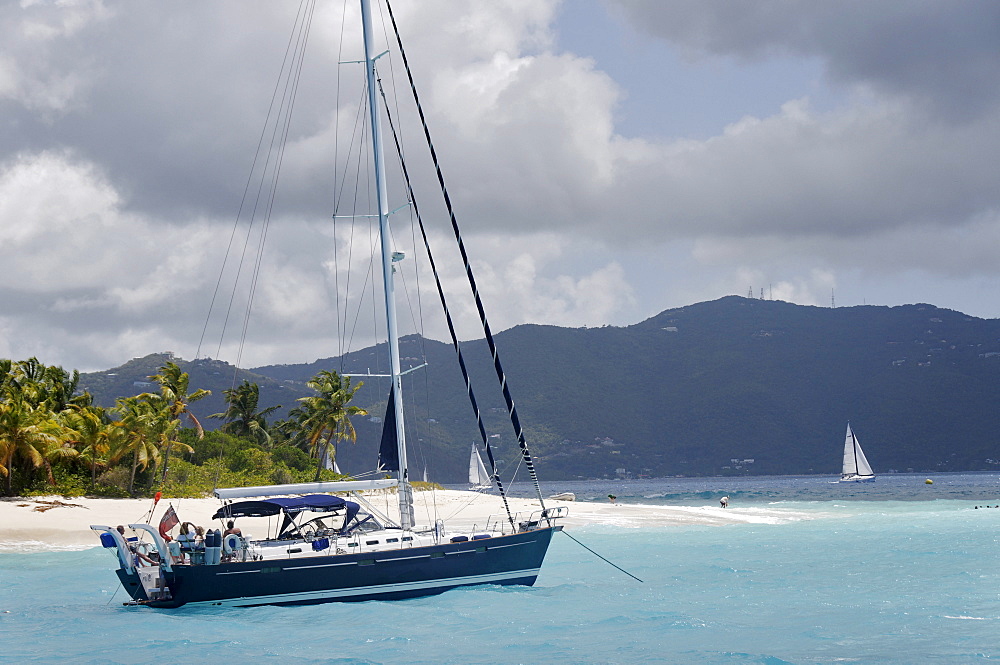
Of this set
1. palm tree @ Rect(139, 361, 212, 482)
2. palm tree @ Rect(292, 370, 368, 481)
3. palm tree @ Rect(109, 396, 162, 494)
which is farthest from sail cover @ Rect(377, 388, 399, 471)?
palm tree @ Rect(292, 370, 368, 481)

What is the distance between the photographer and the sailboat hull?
21938 mm

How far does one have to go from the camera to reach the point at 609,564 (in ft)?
110

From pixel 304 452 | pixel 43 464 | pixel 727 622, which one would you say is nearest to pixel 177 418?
pixel 43 464

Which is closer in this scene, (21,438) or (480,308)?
(480,308)

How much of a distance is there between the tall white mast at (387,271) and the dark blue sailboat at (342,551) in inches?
1.1

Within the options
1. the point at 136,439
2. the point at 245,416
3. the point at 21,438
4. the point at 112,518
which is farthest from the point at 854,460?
the point at 21,438

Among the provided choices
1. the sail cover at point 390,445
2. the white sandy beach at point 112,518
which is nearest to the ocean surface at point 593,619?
the white sandy beach at point 112,518

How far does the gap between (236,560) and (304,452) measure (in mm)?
47392

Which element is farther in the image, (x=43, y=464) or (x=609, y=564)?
(x=43, y=464)

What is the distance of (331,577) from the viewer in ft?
73.1

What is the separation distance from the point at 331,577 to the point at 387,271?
7859 mm

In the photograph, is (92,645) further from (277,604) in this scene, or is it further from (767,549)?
(767,549)

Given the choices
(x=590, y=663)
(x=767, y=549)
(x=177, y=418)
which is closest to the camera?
(x=590, y=663)

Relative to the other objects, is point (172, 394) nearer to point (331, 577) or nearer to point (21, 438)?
point (21, 438)
